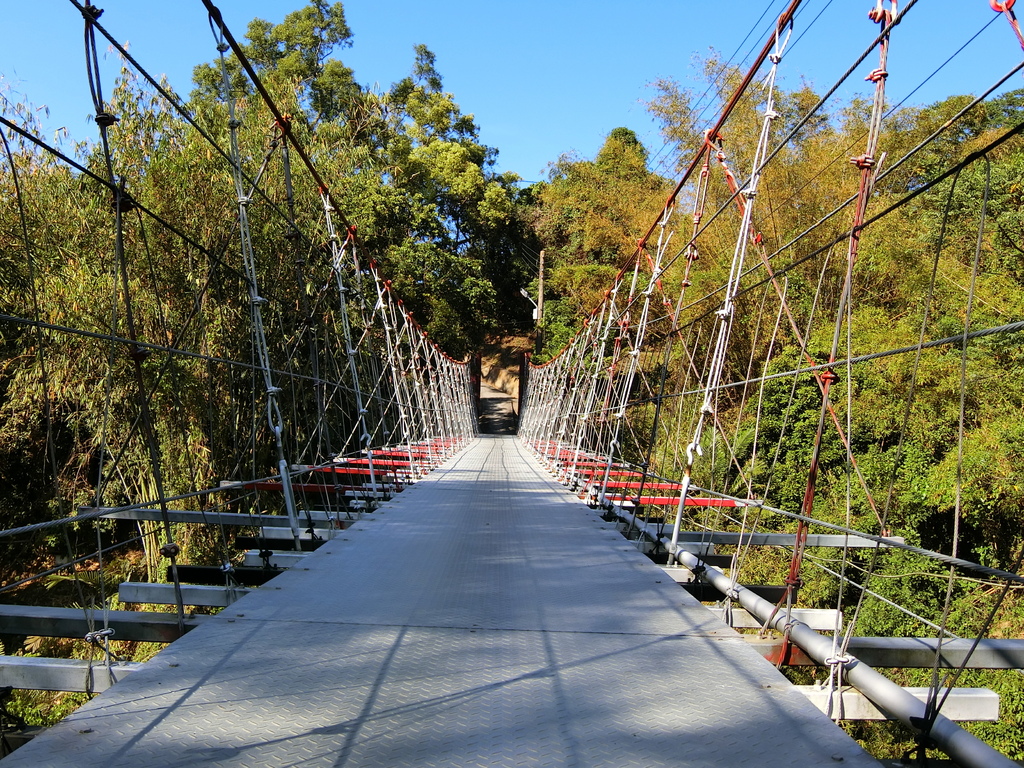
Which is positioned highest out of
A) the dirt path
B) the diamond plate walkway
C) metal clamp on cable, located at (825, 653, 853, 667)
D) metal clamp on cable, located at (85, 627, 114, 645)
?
the dirt path

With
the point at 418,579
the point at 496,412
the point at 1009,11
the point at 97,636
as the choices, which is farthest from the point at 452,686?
the point at 496,412

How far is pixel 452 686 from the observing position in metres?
1.51

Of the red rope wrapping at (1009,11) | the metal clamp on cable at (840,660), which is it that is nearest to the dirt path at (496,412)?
the metal clamp on cable at (840,660)

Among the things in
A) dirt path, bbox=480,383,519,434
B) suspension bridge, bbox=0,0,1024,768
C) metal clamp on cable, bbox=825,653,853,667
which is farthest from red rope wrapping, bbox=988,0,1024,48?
dirt path, bbox=480,383,519,434

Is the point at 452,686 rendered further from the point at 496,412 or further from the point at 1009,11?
the point at 496,412

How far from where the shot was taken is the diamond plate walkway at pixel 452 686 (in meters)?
1.22

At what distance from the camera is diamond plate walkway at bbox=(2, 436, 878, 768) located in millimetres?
1222

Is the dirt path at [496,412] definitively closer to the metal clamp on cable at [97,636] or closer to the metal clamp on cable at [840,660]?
the metal clamp on cable at [97,636]

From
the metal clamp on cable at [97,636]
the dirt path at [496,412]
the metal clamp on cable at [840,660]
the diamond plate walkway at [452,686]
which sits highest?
the dirt path at [496,412]

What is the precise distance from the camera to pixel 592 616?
2.04 metres

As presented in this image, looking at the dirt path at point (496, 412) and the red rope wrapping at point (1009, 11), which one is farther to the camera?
the dirt path at point (496, 412)

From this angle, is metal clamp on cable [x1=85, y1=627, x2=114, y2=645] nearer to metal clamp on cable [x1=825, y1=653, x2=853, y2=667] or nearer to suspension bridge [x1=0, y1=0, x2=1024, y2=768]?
suspension bridge [x1=0, y1=0, x2=1024, y2=768]

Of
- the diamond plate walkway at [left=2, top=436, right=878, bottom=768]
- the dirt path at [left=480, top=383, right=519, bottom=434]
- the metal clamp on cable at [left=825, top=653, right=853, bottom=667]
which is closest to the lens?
the diamond plate walkway at [left=2, top=436, right=878, bottom=768]

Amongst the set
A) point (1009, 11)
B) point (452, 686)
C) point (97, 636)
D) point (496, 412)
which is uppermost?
point (1009, 11)
